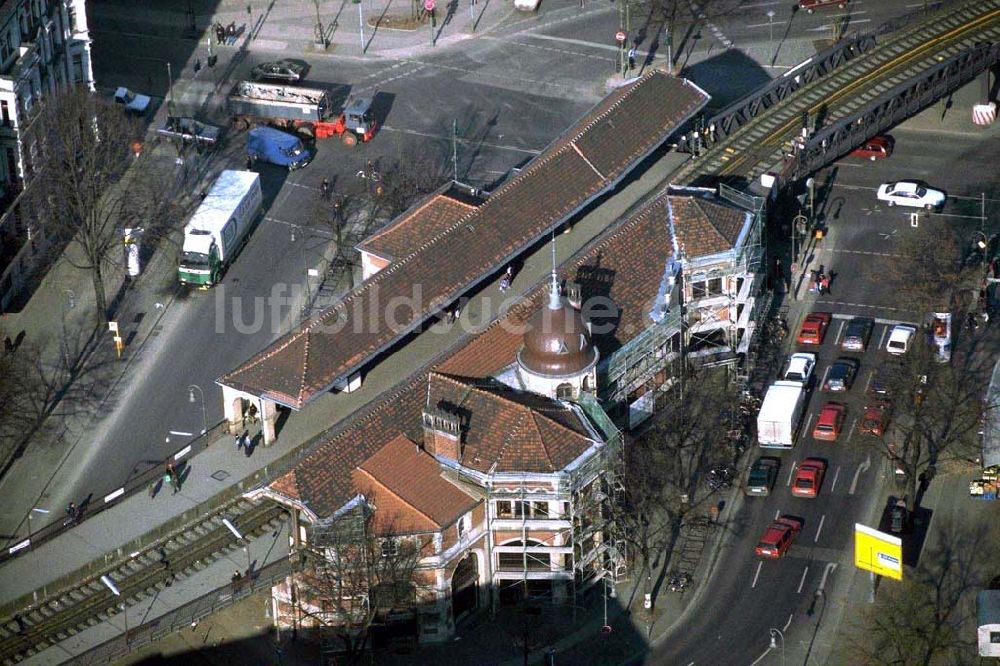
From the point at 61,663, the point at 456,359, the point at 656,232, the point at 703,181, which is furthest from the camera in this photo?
the point at 703,181

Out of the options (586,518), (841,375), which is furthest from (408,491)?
(841,375)

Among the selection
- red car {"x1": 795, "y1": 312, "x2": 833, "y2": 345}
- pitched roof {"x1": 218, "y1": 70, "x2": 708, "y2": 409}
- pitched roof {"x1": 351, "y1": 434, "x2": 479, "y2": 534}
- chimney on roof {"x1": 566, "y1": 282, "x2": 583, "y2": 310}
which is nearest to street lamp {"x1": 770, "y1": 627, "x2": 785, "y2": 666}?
pitched roof {"x1": 351, "y1": 434, "x2": 479, "y2": 534}

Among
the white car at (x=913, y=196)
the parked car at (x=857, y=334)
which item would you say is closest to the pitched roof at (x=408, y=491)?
the parked car at (x=857, y=334)

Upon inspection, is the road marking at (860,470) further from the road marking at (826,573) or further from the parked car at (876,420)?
the road marking at (826,573)

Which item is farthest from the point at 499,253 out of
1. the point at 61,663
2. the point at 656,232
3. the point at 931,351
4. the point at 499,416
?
the point at 61,663

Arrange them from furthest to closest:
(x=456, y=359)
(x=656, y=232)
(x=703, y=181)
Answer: (x=703, y=181), (x=656, y=232), (x=456, y=359)

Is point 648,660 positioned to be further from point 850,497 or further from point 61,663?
point 61,663

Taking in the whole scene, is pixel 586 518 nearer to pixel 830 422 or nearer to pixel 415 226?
pixel 830 422
